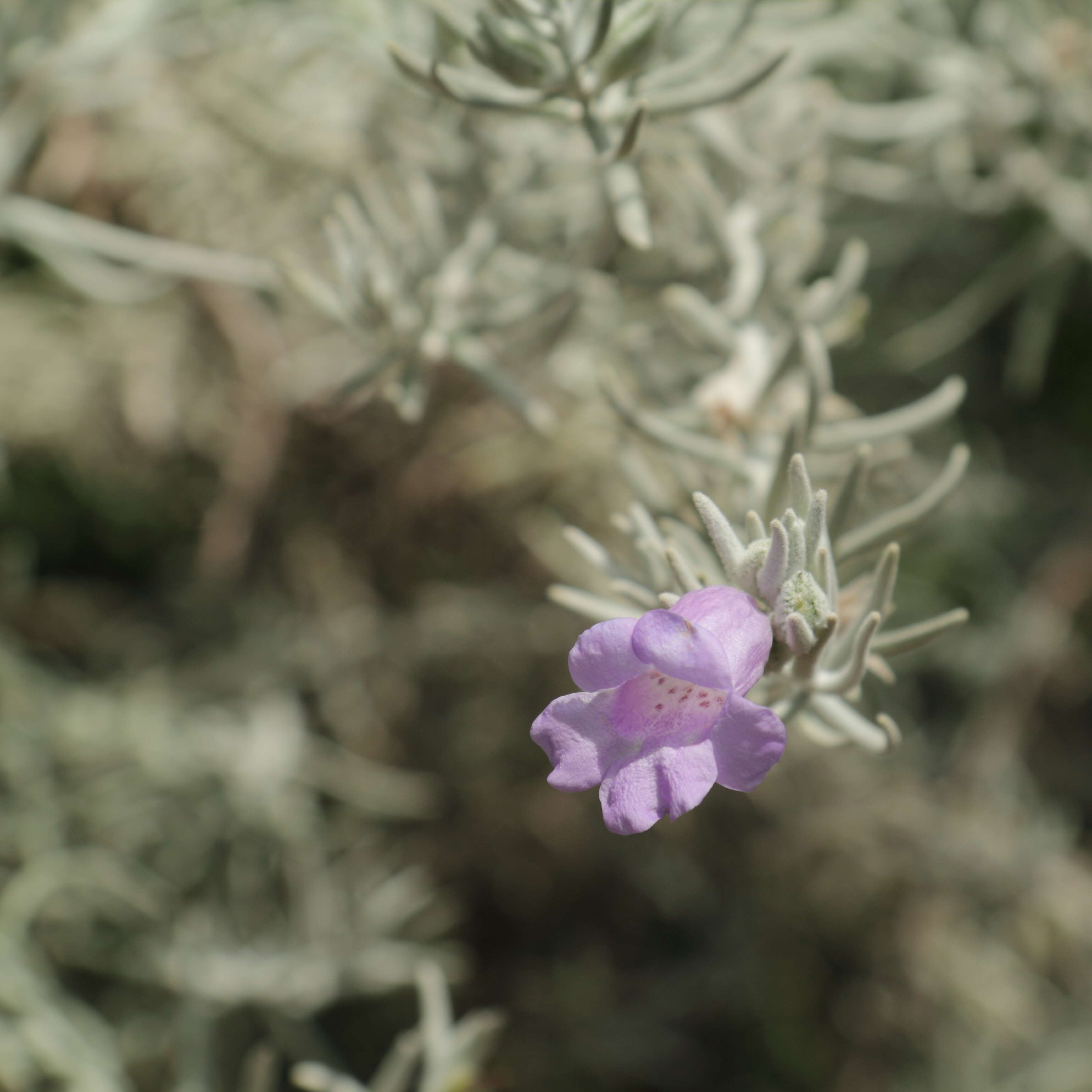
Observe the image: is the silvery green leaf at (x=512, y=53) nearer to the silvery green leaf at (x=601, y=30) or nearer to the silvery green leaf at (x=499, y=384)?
the silvery green leaf at (x=601, y=30)

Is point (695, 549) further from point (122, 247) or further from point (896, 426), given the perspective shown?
point (122, 247)

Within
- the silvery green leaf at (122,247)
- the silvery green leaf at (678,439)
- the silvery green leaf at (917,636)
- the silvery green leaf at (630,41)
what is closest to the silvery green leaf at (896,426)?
the silvery green leaf at (678,439)

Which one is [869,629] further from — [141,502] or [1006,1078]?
[141,502]

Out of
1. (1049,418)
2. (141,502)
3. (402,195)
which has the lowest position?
(141,502)

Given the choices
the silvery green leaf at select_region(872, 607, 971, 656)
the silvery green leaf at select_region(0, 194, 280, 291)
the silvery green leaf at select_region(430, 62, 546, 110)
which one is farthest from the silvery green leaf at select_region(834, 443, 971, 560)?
the silvery green leaf at select_region(0, 194, 280, 291)

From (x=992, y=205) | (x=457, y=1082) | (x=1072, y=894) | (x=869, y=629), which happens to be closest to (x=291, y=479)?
(x=457, y=1082)
